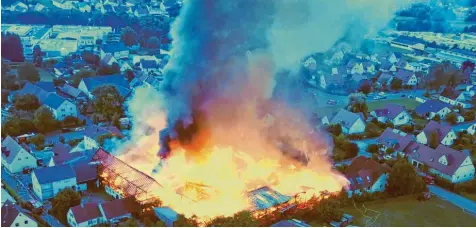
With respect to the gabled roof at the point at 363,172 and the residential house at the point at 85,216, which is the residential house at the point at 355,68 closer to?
the gabled roof at the point at 363,172

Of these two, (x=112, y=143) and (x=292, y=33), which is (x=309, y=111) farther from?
(x=112, y=143)

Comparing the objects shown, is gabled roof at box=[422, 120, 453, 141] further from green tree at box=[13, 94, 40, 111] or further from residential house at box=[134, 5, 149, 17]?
residential house at box=[134, 5, 149, 17]

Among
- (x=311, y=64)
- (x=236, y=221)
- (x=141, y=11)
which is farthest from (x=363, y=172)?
(x=141, y=11)

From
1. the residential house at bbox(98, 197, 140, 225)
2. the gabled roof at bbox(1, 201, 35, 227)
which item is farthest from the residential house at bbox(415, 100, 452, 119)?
the gabled roof at bbox(1, 201, 35, 227)

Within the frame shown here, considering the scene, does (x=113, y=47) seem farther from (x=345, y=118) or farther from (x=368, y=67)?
(x=345, y=118)

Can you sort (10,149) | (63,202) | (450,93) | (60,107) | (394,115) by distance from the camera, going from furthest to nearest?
(450,93)
(394,115)
(60,107)
(10,149)
(63,202)
